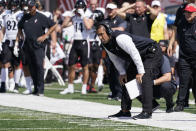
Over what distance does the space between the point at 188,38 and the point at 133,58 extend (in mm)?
2813

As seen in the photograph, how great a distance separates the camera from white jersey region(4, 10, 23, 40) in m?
19.2

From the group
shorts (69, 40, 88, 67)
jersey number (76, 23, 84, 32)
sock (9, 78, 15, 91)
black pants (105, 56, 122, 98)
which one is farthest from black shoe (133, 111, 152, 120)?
sock (9, 78, 15, 91)

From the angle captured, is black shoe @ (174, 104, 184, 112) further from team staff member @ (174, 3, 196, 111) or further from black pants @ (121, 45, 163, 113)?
black pants @ (121, 45, 163, 113)

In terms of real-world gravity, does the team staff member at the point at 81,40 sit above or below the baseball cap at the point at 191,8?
below

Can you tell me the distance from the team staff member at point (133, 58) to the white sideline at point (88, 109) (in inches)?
14.7

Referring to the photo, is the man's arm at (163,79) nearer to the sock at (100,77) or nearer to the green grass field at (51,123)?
the green grass field at (51,123)

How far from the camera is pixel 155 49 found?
37.6 ft

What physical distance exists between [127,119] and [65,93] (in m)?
A: 7.43

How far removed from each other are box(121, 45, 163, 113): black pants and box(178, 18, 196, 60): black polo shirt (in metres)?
2.01

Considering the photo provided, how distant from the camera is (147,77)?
37.0 feet

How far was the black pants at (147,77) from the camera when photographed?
1129cm

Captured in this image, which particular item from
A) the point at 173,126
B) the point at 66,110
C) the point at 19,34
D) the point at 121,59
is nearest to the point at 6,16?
the point at 19,34

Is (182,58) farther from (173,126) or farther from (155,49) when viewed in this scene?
(173,126)

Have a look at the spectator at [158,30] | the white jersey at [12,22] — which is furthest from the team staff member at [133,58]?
the white jersey at [12,22]
